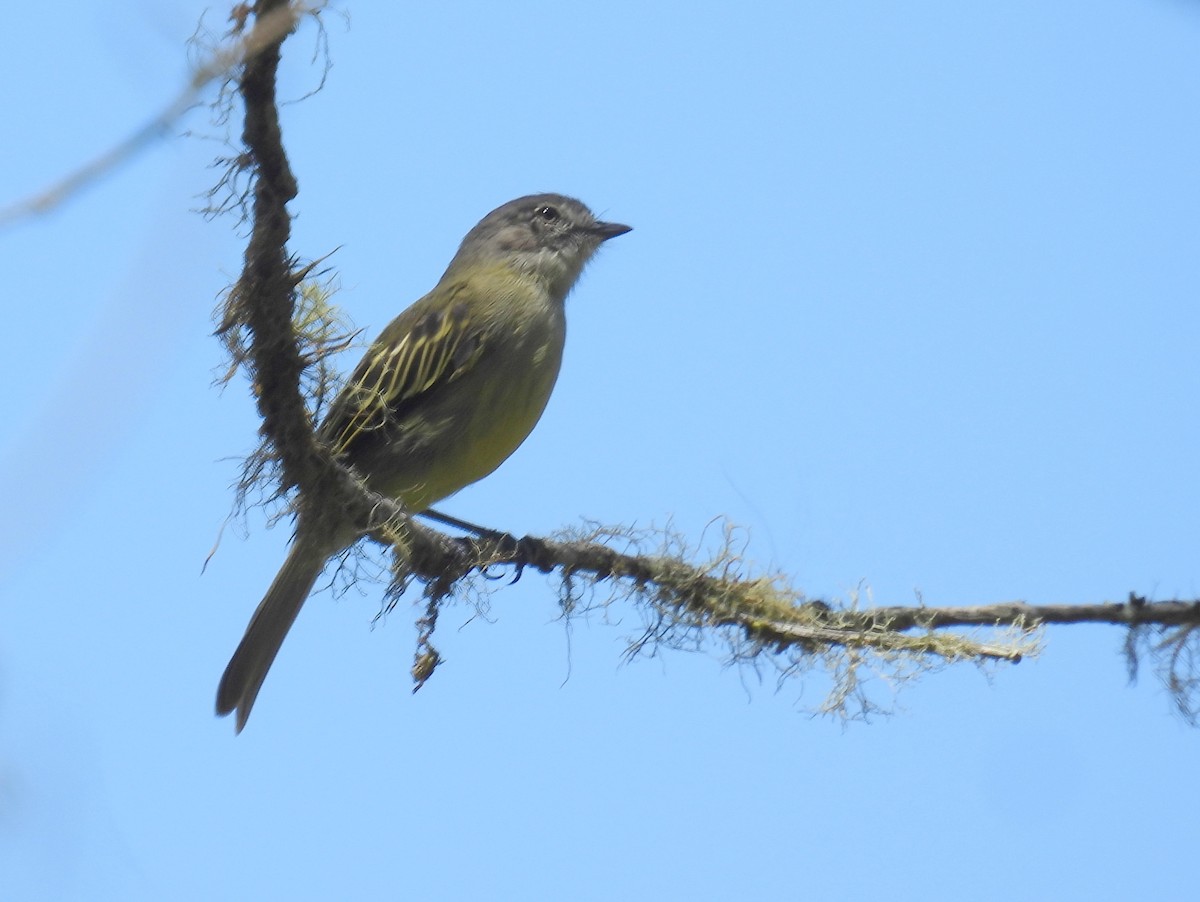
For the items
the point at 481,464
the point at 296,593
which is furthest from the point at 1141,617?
the point at 296,593

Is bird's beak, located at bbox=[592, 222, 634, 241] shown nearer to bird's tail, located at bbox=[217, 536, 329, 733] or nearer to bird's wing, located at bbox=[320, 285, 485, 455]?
bird's wing, located at bbox=[320, 285, 485, 455]

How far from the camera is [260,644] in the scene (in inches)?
201

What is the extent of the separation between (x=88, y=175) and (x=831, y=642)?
10.2 feet

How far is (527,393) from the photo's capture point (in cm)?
525

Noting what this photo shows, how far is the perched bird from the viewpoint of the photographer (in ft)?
16.2

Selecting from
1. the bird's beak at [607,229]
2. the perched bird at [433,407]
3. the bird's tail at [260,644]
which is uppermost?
the bird's beak at [607,229]

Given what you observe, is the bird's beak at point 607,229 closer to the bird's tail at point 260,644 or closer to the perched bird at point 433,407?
the perched bird at point 433,407

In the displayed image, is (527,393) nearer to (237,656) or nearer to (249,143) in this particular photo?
(237,656)

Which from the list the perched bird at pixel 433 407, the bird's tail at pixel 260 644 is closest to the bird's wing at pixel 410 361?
the perched bird at pixel 433 407

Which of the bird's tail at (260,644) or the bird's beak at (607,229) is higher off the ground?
the bird's beak at (607,229)

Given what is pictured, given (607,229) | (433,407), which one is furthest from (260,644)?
(607,229)

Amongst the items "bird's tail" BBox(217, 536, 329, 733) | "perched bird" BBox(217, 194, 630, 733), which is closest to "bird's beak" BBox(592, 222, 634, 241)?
"perched bird" BBox(217, 194, 630, 733)

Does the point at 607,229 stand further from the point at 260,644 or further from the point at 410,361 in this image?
the point at 260,644

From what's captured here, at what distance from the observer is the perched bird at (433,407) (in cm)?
495
